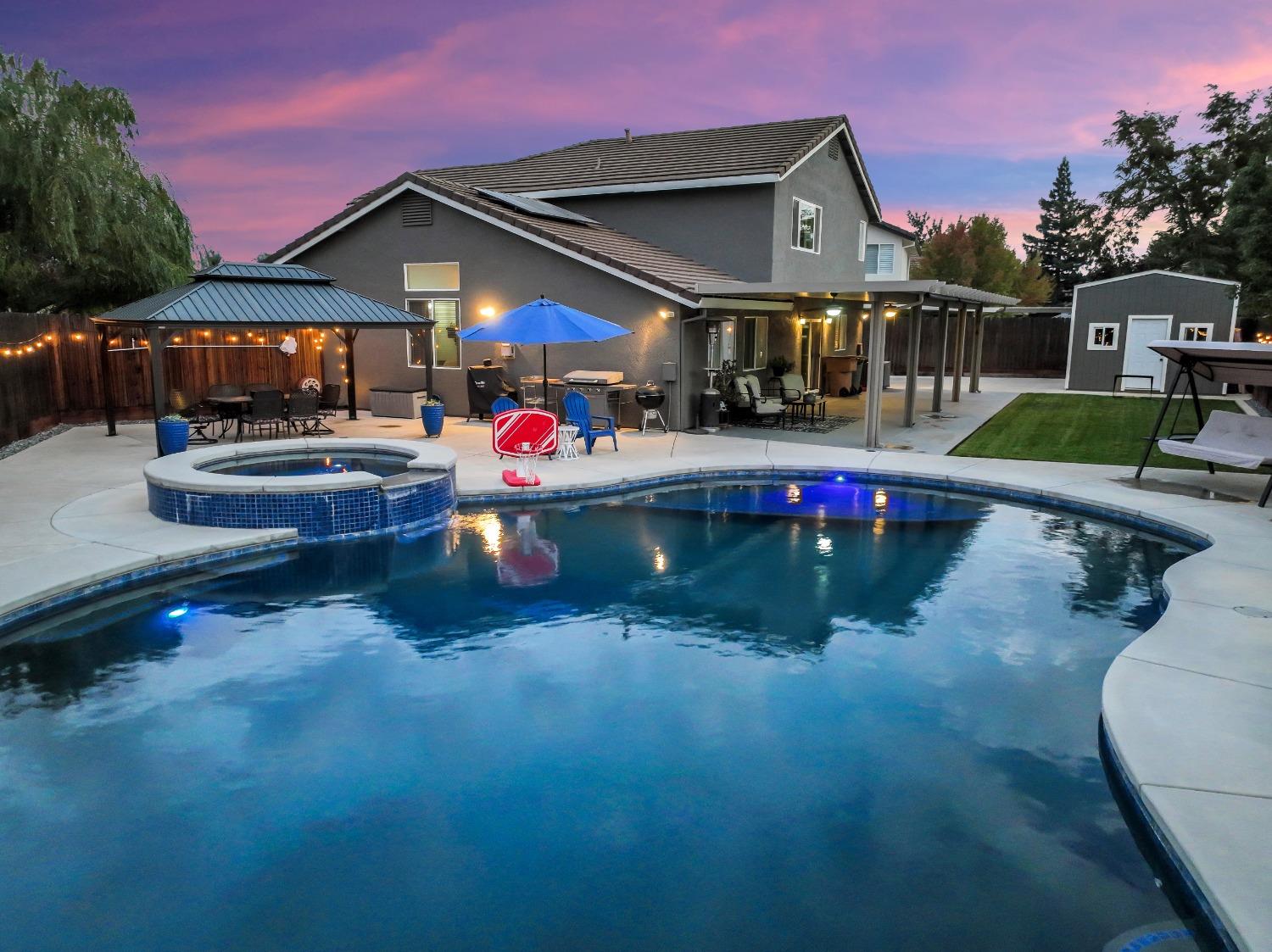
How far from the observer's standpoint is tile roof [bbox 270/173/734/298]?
603 inches

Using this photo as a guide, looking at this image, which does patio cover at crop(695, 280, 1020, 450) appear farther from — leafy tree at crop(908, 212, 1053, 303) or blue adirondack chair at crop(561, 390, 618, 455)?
leafy tree at crop(908, 212, 1053, 303)

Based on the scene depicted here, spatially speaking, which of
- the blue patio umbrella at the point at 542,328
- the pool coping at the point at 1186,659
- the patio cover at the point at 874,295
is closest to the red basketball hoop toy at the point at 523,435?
the pool coping at the point at 1186,659

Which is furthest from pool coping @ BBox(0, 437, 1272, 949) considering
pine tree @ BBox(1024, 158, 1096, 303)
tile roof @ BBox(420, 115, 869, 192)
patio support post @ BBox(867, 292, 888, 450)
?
pine tree @ BBox(1024, 158, 1096, 303)

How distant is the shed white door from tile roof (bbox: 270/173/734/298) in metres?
12.7

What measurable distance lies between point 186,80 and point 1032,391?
83.1 feet

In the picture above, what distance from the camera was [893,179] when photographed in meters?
57.2

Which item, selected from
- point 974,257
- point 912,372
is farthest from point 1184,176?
point 912,372

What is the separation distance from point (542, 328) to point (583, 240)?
4.89 metres

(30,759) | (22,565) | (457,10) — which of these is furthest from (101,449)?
(457,10)

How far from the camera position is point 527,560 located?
859 centimetres

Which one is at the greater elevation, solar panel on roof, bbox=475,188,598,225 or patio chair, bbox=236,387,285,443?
solar panel on roof, bbox=475,188,598,225

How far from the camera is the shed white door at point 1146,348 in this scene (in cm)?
2303

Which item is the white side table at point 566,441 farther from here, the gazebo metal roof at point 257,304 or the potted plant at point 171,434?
the potted plant at point 171,434

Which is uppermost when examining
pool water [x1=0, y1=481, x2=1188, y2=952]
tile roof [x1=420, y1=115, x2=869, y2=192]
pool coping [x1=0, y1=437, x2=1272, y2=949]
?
tile roof [x1=420, y1=115, x2=869, y2=192]
